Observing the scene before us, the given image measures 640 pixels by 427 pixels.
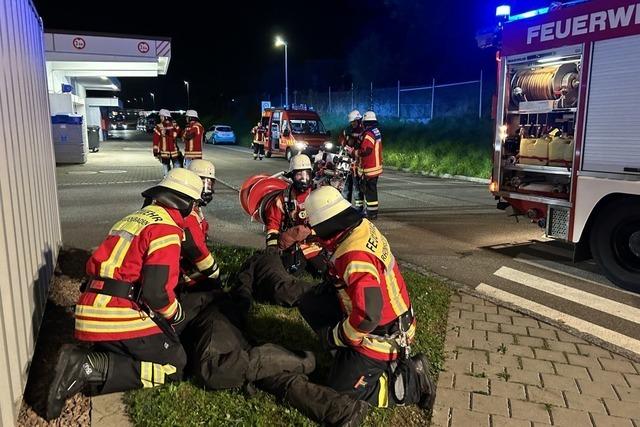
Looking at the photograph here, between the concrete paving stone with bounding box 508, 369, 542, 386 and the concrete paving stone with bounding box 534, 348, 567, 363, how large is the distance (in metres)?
0.28

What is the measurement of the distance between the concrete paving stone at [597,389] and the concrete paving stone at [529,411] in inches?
15.8

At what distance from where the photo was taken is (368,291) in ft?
9.52

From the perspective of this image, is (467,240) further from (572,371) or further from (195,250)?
(195,250)

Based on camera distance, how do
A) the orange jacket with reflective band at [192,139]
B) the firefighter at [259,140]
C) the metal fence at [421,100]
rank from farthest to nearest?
1. the firefighter at [259,140]
2. the metal fence at [421,100]
3. the orange jacket with reflective band at [192,139]

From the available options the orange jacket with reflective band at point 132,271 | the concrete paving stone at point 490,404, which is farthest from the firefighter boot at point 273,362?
the concrete paving stone at point 490,404

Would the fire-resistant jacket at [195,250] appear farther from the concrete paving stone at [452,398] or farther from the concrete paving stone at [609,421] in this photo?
the concrete paving stone at [609,421]

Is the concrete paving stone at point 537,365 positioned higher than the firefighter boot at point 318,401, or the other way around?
the firefighter boot at point 318,401

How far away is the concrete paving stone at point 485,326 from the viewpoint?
4465 millimetres

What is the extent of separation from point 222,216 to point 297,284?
5.19 meters

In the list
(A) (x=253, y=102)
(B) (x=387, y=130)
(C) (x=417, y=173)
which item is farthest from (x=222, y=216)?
(A) (x=253, y=102)

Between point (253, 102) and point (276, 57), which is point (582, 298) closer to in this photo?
point (253, 102)

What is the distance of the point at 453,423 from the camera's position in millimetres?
3104

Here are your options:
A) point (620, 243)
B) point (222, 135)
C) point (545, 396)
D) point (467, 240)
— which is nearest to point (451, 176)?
point (467, 240)

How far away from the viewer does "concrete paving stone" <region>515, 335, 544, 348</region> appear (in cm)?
418
